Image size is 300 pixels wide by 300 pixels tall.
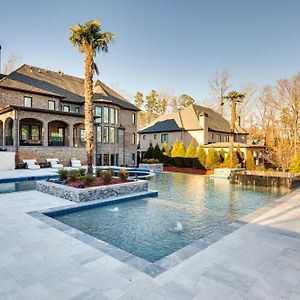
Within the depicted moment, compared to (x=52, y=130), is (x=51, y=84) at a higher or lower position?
higher

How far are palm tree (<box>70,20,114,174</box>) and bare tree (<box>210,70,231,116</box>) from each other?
101 feet

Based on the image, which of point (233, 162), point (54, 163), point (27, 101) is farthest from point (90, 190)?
point (233, 162)

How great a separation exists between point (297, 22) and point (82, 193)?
17.2 meters

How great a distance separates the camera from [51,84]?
25500 mm

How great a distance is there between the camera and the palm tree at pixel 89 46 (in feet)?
39.4

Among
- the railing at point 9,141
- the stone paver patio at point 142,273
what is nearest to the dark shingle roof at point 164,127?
the railing at point 9,141

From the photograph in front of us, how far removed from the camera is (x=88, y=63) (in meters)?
12.1

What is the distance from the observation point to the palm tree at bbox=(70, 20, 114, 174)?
1201cm

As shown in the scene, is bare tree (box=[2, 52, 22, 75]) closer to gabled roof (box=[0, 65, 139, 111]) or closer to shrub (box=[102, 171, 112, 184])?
gabled roof (box=[0, 65, 139, 111])

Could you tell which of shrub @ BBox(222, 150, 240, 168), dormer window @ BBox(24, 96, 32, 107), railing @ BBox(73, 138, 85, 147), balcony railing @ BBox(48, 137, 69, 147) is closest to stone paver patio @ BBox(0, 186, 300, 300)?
shrub @ BBox(222, 150, 240, 168)

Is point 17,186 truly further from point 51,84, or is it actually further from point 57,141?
point 51,84

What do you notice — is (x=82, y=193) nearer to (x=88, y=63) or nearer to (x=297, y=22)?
(x=88, y=63)

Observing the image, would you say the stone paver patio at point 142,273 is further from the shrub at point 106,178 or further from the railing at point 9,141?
the railing at point 9,141

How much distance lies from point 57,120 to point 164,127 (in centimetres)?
1546
